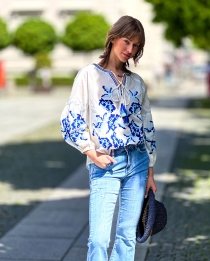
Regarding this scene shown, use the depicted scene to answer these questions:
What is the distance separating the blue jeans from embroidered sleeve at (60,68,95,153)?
0.55 feet

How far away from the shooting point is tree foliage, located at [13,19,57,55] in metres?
39.6

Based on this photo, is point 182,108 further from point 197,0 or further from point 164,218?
point 164,218

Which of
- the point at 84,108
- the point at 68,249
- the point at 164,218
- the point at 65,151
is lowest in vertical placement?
the point at 65,151

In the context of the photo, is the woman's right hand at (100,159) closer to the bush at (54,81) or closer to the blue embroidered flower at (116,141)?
the blue embroidered flower at (116,141)

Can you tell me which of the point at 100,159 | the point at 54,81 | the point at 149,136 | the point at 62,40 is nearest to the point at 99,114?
the point at 100,159

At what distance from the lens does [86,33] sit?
129 ft

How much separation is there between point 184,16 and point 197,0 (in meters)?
1.40

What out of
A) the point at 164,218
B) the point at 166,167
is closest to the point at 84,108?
the point at 164,218

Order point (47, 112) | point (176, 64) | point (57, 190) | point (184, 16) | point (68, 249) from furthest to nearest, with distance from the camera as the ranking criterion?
point (176, 64), point (47, 112), point (184, 16), point (57, 190), point (68, 249)

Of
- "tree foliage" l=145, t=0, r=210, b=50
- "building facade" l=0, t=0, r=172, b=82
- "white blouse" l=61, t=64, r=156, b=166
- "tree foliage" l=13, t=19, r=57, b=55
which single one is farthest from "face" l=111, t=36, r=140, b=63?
"building facade" l=0, t=0, r=172, b=82

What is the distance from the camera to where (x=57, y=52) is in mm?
50500

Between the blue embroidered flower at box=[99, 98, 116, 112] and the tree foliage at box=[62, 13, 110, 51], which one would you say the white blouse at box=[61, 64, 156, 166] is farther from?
the tree foliage at box=[62, 13, 110, 51]

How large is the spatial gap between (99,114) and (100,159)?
0.26 metres

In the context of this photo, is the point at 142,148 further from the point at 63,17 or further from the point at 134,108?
the point at 63,17
